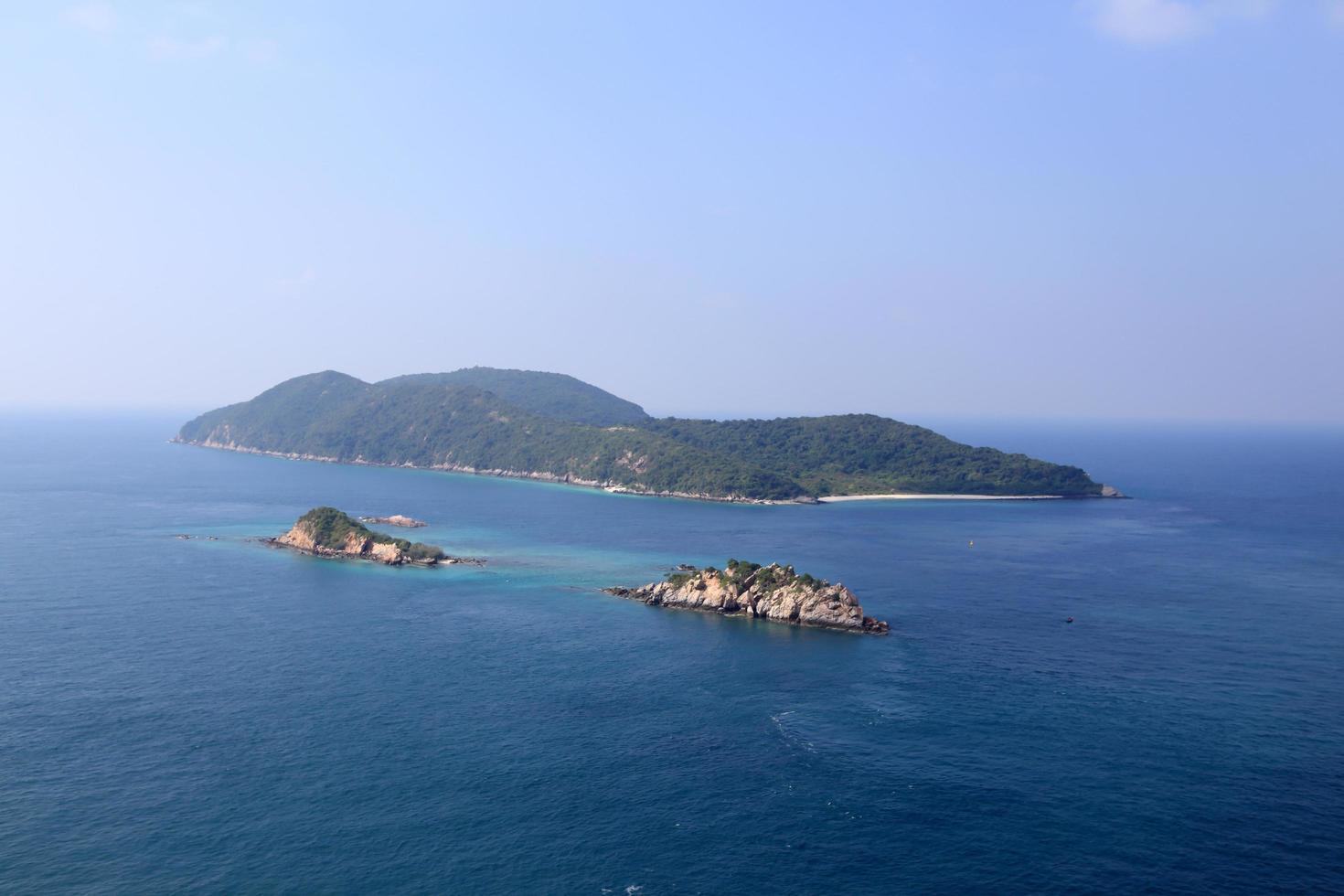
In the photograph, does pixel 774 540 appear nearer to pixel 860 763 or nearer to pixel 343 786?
pixel 860 763

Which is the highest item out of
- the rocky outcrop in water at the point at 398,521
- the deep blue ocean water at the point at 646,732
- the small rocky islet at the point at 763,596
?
the rocky outcrop in water at the point at 398,521

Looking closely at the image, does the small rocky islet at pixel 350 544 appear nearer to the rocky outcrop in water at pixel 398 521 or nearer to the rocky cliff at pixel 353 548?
the rocky cliff at pixel 353 548

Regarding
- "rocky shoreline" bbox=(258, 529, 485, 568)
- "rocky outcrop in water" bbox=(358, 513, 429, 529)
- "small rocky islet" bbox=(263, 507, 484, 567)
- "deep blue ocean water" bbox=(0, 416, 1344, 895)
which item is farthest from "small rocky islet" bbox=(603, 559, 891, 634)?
"rocky outcrop in water" bbox=(358, 513, 429, 529)

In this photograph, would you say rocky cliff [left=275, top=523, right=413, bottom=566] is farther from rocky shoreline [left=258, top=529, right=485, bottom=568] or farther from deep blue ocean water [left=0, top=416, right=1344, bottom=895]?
deep blue ocean water [left=0, top=416, right=1344, bottom=895]

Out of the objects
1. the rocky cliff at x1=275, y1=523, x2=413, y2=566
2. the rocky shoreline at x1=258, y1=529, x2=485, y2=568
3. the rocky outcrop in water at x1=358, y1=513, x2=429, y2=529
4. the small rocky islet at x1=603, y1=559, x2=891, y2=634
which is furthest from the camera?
the rocky outcrop in water at x1=358, y1=513, x2=429, y2=529

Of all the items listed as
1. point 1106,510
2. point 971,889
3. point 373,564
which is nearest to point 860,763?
point 971,889

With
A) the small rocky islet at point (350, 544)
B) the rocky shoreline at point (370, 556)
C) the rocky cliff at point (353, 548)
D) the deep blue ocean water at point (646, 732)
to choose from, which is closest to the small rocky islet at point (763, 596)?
the deep blue ocean water at point (646, 732)

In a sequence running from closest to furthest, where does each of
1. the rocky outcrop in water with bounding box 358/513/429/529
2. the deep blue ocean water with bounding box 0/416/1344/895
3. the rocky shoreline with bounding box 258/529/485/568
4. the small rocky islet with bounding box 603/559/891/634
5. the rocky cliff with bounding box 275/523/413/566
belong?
the deep blue ocean water with bounding box 0/416/1344/895
the small rocky islet with bounding box 603/559/891/634
the rocky shoreline with bounding box 258/529/485/568
the rocky cliff with bounding box 275/523/413/566
the rocky outcrop in water with bounding box 358/513/429/529
